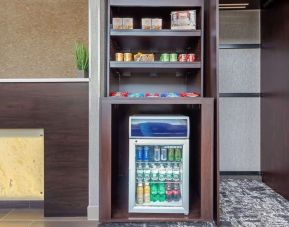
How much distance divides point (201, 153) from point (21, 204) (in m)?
1.80

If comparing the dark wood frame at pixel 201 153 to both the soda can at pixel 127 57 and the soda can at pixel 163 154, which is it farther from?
the soda can at pixel 127 57

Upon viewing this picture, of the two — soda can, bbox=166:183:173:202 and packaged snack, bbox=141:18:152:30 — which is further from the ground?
packaged snack, bbox=141:18:152:30

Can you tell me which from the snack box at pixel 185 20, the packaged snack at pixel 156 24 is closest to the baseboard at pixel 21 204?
the packaged snack at pixel 156 24

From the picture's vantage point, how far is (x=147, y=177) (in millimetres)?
2752

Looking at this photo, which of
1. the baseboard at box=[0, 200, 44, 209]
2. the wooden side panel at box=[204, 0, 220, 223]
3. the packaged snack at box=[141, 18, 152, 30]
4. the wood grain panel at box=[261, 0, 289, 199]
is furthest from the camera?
the wood grain panel at box=[261, 0, 289, 199]

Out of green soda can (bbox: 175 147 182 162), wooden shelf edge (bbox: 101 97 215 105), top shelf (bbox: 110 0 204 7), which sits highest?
top shelf (bbox: 110 0 204 7)

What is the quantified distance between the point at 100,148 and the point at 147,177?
500mm

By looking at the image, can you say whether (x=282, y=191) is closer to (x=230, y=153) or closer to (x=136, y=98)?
(x=230, y=153)

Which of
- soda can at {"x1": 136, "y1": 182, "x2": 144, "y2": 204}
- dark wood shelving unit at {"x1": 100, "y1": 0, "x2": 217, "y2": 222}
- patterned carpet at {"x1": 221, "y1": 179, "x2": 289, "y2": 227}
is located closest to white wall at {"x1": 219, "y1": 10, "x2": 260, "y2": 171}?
patterned carpet at {"x1": 221, "y1": 179, "x2": 289, "y2": 227}

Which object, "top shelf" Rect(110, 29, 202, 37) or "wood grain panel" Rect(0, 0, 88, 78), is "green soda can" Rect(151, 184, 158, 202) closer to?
"top shelf" Rect(110, 29, 202, 37)

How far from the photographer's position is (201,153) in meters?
2.60

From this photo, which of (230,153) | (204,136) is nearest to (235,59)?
(230,153)

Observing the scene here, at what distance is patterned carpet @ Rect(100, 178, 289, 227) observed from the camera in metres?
2.52

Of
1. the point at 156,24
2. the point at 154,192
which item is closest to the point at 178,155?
the point at 154,192
